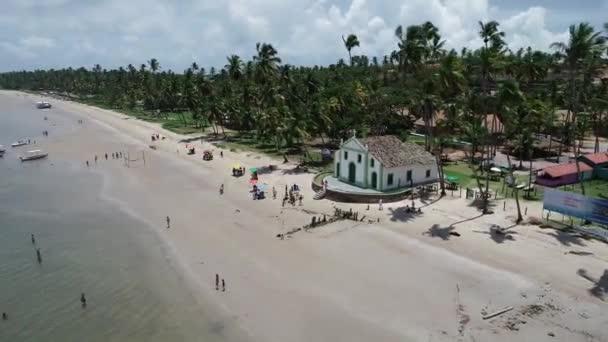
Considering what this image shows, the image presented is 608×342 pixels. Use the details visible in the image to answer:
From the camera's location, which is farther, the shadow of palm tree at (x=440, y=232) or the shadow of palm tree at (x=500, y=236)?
the shadow of palm tree at (x=440, y=232)

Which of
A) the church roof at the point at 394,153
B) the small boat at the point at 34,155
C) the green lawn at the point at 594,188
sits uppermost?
the church roof at the point at 394,153

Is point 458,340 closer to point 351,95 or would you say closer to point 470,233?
point 470,233

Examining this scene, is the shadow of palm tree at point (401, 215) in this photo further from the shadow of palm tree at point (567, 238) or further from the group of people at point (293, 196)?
the shadow of palm tree at point (567, 238)

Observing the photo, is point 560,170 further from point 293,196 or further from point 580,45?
point 293,196

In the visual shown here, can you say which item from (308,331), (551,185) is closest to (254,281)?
(308,331)

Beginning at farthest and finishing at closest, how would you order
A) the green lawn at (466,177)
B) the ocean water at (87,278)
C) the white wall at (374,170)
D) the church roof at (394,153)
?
the green lawn at (466,177)
the church roof at (394,153)
the white wall at (374,170)
the ocean water at (87,278)

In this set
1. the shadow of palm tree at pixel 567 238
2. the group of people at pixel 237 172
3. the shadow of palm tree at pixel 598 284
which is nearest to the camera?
the shadow of palm tree at pixel 598 284

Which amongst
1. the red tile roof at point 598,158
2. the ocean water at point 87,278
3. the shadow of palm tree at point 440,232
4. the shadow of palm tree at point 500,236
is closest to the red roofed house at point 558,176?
the red tile roof at point 598,158
